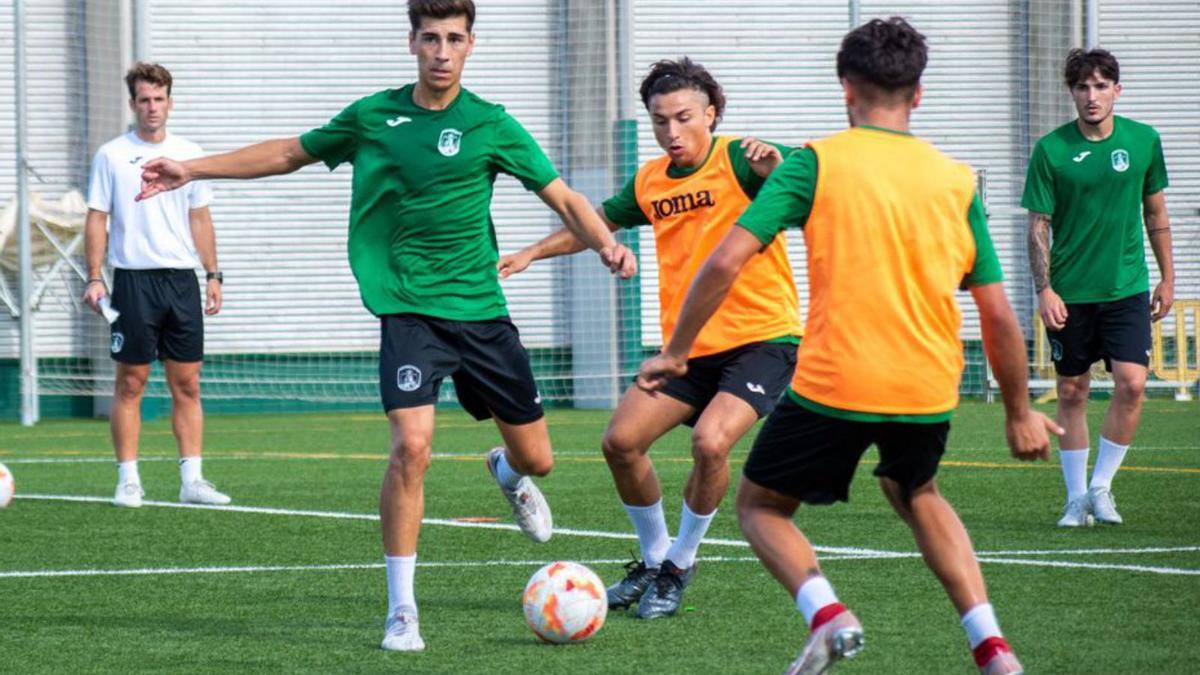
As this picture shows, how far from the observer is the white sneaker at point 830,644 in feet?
14.7

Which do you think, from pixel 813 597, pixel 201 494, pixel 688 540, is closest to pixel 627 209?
pixel 688 540

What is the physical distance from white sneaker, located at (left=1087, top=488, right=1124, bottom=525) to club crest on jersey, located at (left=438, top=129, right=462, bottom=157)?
390cm

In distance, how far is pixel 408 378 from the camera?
6.10 metres

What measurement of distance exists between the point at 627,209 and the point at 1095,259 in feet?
9.69

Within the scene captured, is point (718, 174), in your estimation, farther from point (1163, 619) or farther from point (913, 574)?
point (1163, 619)

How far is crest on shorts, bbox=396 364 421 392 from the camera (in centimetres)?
608

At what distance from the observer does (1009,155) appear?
2180cm

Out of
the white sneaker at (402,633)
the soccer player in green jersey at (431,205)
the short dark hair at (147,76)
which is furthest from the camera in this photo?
the short dark hair at (147,76)

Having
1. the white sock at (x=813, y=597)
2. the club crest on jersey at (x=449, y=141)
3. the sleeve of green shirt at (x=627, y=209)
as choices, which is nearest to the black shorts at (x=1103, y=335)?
the sleeve of green shirt at (x=627, y=209)

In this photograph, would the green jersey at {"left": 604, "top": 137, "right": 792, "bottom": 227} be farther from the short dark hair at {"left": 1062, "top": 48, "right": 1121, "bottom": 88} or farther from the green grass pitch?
the short dark hair at {"left": 1062, "top": 48, "right": 1121, "bottom": 88}

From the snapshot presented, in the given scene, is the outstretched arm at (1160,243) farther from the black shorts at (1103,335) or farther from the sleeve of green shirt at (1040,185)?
the sleeve of green shirt at (1040,185)

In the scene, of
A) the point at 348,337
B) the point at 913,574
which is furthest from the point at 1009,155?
the point at 913,574

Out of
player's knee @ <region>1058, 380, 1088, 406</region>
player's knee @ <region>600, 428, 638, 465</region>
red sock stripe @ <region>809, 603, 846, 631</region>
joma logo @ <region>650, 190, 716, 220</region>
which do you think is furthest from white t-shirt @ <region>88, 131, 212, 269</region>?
red sock stripe @ <region>809, 603, 846, 631</region>

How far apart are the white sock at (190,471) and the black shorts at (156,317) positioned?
56cm
